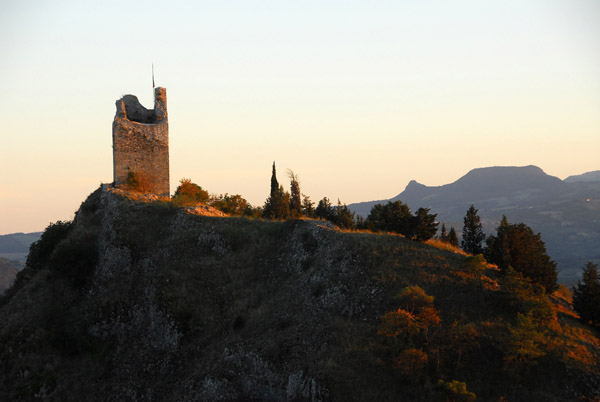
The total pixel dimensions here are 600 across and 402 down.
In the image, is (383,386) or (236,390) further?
(236,390)

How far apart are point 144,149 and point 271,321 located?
3041cm

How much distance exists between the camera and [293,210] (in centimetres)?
6944

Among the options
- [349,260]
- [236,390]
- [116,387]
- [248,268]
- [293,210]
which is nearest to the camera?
[236,390]

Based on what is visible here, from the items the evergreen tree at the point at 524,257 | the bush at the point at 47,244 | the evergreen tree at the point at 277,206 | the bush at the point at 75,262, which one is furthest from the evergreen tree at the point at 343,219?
the bush at the point at 47,244

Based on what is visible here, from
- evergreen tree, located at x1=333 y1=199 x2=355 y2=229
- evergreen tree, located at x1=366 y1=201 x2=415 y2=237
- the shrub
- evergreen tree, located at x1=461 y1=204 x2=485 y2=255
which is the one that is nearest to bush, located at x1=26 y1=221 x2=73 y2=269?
evergreen tree, located at x1=333 y1=199 x2=355 y2=229

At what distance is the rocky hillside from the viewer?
28.9 m

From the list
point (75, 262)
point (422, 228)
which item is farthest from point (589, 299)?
point (75, 262)

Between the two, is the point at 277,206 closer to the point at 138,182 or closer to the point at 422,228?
the point at 138,182

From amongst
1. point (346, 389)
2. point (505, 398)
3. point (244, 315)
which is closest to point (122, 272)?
point (244, 315)

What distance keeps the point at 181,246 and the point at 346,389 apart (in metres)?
22.9

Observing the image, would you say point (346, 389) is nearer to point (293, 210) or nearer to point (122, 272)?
point (122, 272)

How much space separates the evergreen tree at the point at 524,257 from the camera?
4159 cm

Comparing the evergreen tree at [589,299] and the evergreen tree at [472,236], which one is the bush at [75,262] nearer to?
the evergreen tree at [472,236]

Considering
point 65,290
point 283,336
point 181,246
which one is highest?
point 181,246
